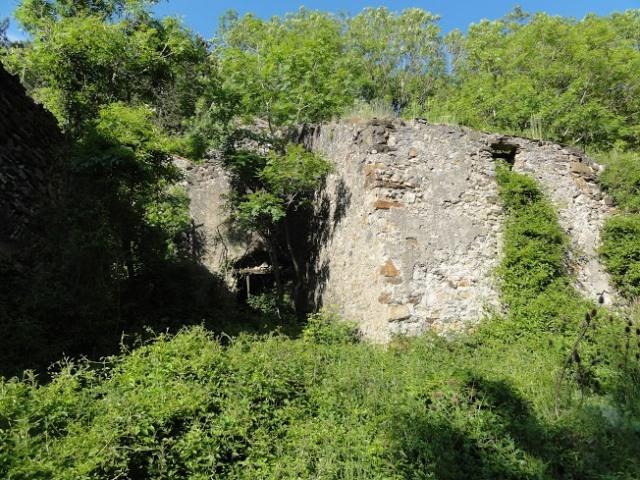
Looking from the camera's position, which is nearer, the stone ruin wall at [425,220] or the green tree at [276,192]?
the stone ruin wall at [425,220]

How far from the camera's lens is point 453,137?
779 centimetres

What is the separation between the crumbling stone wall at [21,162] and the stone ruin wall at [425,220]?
4582 mm

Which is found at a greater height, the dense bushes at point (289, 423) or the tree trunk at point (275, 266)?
the tree trunk at point (275, 266)

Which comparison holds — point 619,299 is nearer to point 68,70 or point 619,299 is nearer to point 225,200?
point 225,200

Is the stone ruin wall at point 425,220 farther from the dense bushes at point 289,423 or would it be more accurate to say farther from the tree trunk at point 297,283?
the dense bushes at point 289,423

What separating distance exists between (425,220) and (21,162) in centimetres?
613

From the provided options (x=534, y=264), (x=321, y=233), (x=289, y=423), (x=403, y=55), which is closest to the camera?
(x=289, y=423)

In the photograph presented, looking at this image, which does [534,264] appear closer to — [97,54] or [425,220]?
[425,220]

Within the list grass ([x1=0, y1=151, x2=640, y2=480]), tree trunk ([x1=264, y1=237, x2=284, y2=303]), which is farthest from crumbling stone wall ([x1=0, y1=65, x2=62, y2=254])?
tree trunk ([x1=264, y1=237, x2=284, y2=303])

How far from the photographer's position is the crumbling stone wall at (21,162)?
651 cm

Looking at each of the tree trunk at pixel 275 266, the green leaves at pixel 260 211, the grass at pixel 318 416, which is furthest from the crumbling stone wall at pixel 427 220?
the grass at pixel 318 416

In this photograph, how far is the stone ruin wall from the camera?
6.96 m

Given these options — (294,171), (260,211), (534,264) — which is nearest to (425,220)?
(534,264)

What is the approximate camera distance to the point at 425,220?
287 inches
